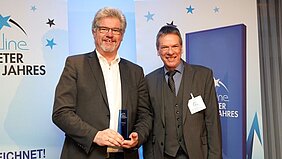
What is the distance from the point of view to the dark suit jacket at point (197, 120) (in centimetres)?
213

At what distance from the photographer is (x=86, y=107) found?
1992 mm

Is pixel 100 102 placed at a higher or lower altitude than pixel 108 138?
higher

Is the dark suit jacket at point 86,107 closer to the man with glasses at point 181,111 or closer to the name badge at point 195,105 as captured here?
the man with glasses at point 181,111

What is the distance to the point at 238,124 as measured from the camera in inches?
114

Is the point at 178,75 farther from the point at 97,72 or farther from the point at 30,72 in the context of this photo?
the point at 30,72

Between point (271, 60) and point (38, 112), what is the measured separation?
186 centimetres

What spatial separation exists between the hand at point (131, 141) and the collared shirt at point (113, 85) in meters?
0.10

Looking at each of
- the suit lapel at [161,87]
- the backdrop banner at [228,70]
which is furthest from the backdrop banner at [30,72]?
the backdrop banner at [228,70]

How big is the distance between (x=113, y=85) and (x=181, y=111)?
41 cm

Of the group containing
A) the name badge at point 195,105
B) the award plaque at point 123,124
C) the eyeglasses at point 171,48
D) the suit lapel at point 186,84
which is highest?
the eyeglasses at point 171,48

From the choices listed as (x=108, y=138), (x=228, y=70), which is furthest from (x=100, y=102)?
(x=228, y=70)

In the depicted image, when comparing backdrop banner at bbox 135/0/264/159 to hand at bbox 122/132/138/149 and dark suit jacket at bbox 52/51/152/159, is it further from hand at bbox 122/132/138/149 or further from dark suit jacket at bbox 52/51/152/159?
hand at bbox 122/132/138/149

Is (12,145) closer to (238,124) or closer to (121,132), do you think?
(121,132)

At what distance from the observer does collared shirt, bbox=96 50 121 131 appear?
80.4 inches
